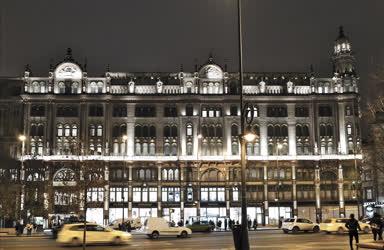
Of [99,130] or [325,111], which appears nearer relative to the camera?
[99,130]

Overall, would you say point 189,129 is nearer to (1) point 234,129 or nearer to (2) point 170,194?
(1) point 234,129

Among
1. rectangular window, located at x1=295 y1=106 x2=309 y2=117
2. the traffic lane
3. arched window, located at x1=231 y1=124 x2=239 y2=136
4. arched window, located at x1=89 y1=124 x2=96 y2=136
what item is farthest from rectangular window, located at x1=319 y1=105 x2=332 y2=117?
the traffic lane

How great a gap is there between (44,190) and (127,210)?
22.2m

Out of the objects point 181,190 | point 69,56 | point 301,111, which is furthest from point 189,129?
point 69,56

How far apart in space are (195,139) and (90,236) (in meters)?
58.8

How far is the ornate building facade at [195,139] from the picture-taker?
93.1 meters

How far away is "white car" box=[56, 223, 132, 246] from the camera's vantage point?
36844 mm

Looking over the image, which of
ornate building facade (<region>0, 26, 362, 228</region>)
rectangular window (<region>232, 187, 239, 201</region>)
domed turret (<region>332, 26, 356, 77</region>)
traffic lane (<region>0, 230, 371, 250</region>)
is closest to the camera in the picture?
traffic lane (<region>0, 230, 371, 250</region>)

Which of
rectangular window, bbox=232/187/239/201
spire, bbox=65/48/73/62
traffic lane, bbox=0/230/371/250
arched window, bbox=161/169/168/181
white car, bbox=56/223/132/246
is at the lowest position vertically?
traffic lane, bbox=0/230/371/250

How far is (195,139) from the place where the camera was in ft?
313

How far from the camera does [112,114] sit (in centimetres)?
9544

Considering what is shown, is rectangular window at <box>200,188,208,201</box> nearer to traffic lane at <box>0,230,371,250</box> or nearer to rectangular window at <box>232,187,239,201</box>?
Answer: rectangular window at <box>232,187,239,201</box>

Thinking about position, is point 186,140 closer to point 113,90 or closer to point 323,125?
point 113,90

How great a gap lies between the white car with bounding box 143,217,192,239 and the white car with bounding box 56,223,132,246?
9278 mm
